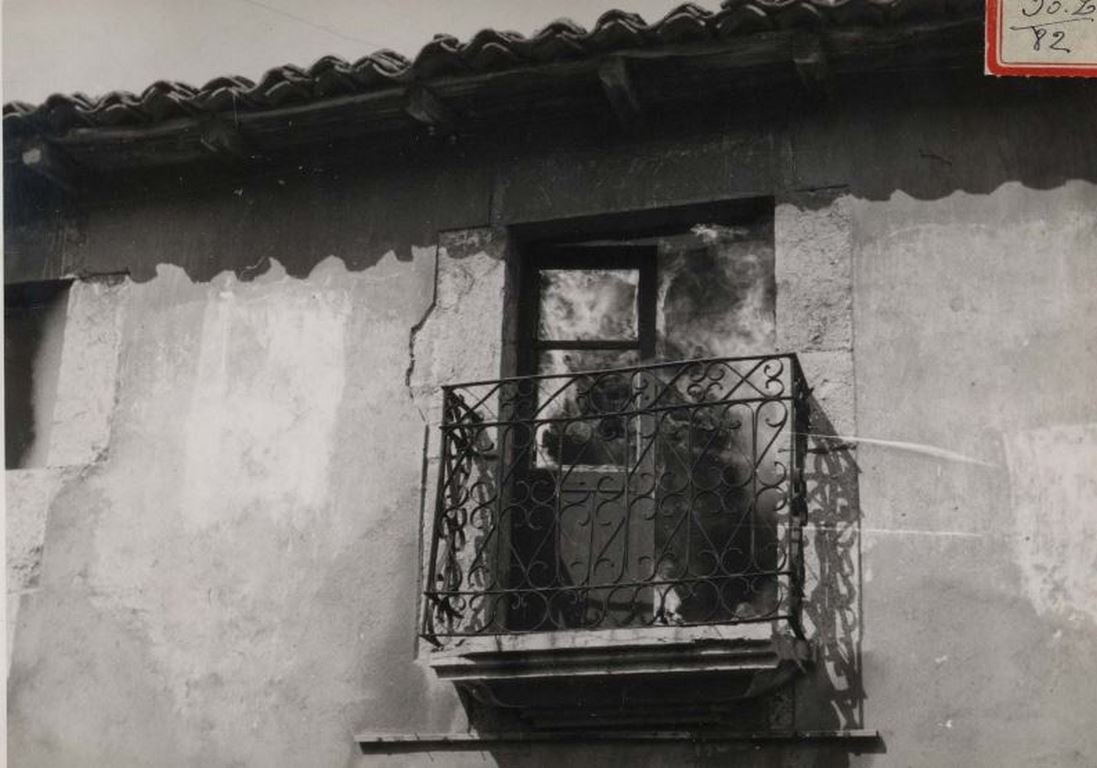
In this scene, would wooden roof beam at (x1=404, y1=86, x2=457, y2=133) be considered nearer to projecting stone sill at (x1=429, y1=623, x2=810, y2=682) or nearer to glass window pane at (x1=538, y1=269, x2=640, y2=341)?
glass window pane at (x1=538, y1=269, x2=640, y2=341)

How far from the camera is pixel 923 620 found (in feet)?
22.6

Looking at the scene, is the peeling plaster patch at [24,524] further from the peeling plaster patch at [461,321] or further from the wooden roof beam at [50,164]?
the peeling plaster patch at [461,321]

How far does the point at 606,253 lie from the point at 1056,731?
2.88 meters

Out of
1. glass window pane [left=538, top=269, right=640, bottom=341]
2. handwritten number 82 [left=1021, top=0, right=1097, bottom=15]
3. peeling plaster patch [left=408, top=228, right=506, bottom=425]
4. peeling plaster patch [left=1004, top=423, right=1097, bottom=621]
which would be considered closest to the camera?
handwritten number 82 [left=1021, top=0, right=1097, bottom=15]

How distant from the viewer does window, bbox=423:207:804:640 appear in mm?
7242

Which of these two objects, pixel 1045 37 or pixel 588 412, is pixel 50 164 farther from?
pixel 1045 37

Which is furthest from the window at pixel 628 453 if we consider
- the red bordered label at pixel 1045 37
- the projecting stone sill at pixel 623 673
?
the red bordered label at pixel 1045 37

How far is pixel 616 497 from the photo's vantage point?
24.2 feet

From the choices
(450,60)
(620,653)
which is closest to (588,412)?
(620,653)

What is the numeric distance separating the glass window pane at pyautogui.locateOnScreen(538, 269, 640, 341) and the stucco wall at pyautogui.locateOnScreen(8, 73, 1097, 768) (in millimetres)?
285

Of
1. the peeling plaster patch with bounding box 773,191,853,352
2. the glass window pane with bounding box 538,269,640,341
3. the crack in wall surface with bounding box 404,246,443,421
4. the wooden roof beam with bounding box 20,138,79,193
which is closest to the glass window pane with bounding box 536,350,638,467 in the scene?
the glass window pane with bounding box 538,269,640,341

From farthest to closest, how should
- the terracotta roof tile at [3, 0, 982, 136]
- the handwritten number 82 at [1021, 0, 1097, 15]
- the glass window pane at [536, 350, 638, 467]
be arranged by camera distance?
the glass window pane at [536, 350, 638, 467] → the terracotta roof tile at [3, 0, 982, 136] → the handwritten number 82 at [1021, 0, 1097, 15]

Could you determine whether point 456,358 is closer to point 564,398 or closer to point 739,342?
point 564,398

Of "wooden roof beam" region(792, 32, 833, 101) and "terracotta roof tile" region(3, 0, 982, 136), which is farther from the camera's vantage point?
"wooden roof beam" region(792, 32, 833, 101)
